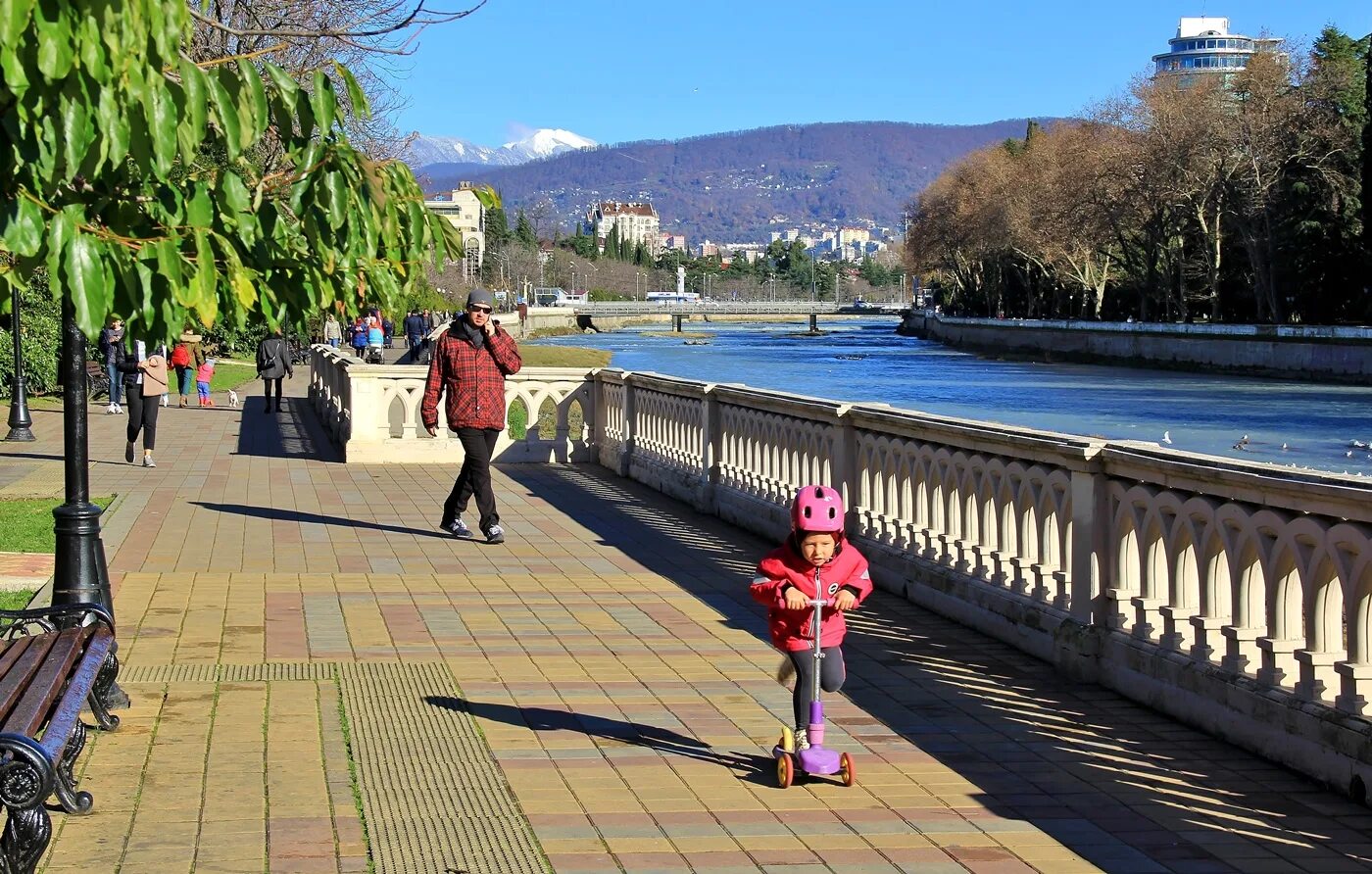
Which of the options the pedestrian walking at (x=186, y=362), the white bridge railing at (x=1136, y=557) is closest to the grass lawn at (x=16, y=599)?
the white bridge railing at (x=1136, y=557)

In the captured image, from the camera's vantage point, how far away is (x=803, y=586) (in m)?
6.16

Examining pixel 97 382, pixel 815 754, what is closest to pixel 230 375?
pixel 97 382

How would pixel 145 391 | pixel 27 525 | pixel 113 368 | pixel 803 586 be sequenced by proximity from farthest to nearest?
pixel 113 368, pixel 145 391, pixel 27 525, pixel 803 586

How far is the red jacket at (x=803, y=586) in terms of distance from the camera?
20.2 feet

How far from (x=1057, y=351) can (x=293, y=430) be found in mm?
73456

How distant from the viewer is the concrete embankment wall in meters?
61.1

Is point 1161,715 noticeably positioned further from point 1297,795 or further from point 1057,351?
point 1057,351

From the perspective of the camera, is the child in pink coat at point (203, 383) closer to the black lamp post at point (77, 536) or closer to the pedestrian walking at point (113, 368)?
the pedestrian walking at point (113, 368)

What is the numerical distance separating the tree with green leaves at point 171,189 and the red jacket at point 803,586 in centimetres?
171

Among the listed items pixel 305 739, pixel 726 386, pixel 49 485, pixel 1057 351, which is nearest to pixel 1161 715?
pixel 305 739

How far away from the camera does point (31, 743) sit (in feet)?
14.5

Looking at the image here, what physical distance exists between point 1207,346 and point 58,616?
2759 inches

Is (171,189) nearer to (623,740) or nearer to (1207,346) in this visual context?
(623,740)

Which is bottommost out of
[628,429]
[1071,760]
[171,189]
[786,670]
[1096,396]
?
[1096,396]
